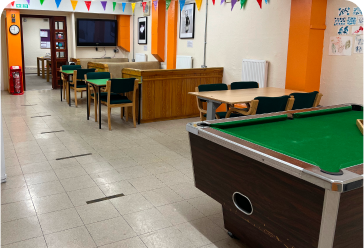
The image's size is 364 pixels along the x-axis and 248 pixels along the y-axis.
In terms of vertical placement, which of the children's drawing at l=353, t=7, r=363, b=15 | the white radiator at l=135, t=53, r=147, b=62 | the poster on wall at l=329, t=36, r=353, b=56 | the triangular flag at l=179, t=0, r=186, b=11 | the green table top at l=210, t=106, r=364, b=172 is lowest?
the green table top at l=210, t=106, r=364, b=172

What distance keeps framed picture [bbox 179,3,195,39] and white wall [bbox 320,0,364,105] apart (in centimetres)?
361

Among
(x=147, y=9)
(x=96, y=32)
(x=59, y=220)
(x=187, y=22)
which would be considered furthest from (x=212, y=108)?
(x=96, y=32)

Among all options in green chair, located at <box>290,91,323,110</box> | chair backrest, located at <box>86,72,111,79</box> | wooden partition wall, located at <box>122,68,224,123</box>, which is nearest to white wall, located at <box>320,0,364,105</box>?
green chair, located at <box>290,91,323,110</box>

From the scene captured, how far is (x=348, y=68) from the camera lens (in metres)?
4.95

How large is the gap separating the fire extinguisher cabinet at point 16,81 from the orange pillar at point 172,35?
4281 millimetres

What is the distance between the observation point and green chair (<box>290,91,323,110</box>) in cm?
443

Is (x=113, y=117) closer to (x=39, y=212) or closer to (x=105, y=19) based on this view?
(x=39, y=212)

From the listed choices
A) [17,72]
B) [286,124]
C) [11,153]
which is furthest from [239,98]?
[17,72]

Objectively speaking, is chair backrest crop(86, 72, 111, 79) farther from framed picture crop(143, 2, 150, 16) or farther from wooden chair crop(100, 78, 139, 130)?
framed picture crop(143, 2, 150, 16)

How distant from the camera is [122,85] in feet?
19.4

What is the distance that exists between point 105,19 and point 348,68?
327 inches

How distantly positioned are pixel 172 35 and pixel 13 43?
4703mm

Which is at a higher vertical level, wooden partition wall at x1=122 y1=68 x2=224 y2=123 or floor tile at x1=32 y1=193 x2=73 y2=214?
wooden partition wall at x1=122 y1=68 x2=224 y2=123

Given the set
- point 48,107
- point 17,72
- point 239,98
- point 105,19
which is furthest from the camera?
point 105,19
